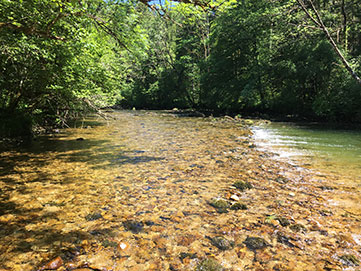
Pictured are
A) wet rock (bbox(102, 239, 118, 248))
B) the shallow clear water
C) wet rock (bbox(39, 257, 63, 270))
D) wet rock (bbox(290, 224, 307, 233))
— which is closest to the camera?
wet rock (bbox(39, 257, 63, 270))

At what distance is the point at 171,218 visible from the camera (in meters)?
4.05

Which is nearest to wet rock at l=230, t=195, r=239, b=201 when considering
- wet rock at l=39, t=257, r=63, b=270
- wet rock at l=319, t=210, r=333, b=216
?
wet rock at l=319, t=210, r=333, b=216

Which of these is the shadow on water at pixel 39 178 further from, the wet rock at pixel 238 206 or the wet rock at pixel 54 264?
the wet rock at pixel 238 206

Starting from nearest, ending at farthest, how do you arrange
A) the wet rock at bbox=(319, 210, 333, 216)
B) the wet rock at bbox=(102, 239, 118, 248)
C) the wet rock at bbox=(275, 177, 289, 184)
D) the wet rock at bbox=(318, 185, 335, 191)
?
the wet rock at bbox=(102, 239, 118, 248) < the wet rock at bbox=(319, 210, 333, 216) < the wet rock at bbox=(318, 185, 335, 191) < the wet rock at bbox=(275, 177, 289, 184)

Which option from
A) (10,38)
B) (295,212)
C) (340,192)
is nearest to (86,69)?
(10,38)

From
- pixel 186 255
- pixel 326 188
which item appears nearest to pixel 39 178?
pixel 186 255

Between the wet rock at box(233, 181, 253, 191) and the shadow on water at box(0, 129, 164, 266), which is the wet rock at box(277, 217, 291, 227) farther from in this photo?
the shadow on water at box(0, 129, 164, 266)

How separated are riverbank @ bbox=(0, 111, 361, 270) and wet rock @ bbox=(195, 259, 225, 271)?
0.01 m

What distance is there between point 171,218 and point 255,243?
1472mm

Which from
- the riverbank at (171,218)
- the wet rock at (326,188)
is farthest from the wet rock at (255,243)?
the wet rock at (326,188)

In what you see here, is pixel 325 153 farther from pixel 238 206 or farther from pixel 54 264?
pixel 54 264

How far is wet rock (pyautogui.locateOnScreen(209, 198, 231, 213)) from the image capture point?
4332 millimetres

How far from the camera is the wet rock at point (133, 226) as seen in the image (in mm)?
3652

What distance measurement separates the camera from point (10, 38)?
565cm
